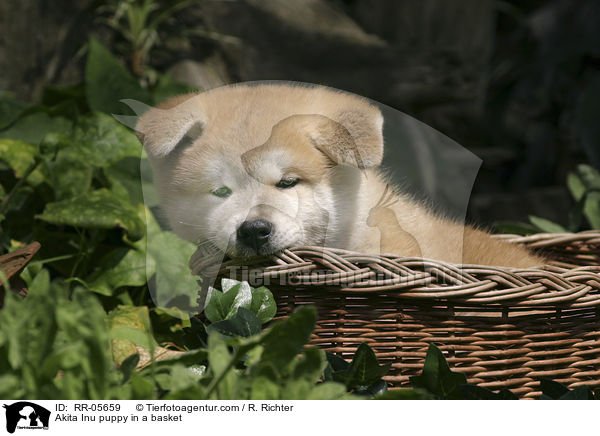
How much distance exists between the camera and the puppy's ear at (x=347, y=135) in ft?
4.75

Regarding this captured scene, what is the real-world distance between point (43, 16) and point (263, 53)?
46.8 inches

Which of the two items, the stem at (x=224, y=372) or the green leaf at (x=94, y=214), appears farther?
the green leaf at (x=94, y=214)

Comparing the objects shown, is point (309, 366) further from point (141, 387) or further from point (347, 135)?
point (347, 135)

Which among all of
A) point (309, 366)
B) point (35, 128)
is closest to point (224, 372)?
point (309, 366)

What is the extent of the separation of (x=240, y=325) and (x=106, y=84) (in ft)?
4.54

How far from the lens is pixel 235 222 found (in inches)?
A: 54.7

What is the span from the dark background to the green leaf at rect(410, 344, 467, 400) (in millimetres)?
1272

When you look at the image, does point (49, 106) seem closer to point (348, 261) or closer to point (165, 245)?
point (165, 245)

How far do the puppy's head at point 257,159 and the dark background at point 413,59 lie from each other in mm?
1056

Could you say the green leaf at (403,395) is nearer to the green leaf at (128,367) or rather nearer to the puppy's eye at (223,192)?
the green leaf at (128,367)

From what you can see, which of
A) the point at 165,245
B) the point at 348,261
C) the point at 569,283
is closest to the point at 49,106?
the point at 165,245

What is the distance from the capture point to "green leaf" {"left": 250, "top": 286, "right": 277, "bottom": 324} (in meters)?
1.29
